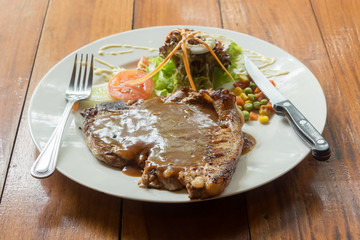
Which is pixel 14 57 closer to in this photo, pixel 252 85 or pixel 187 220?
pixel 252 85

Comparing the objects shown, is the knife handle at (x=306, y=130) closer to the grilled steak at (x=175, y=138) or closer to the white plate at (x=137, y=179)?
the white plate at (x=137, y=179)

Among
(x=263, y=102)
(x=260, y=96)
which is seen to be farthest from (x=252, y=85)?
(x=263, y=102)

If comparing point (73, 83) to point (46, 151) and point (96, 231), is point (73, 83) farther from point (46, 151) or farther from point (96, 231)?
point (96, 231)

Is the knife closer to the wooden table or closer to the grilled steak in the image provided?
the wooden table

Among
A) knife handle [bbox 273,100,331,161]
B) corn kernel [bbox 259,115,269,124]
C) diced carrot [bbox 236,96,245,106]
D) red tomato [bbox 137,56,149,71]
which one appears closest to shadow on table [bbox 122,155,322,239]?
→ knife handle [bbox 273,100,331,161]

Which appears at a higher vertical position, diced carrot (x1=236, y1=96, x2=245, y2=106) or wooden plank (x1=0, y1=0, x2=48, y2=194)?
wooden plank (x1=0, y1=0, x2=48, y2=194)

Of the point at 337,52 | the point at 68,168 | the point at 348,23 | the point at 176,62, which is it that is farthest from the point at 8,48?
the point at 348,23

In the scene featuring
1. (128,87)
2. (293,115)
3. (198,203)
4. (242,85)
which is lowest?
(242,85)
